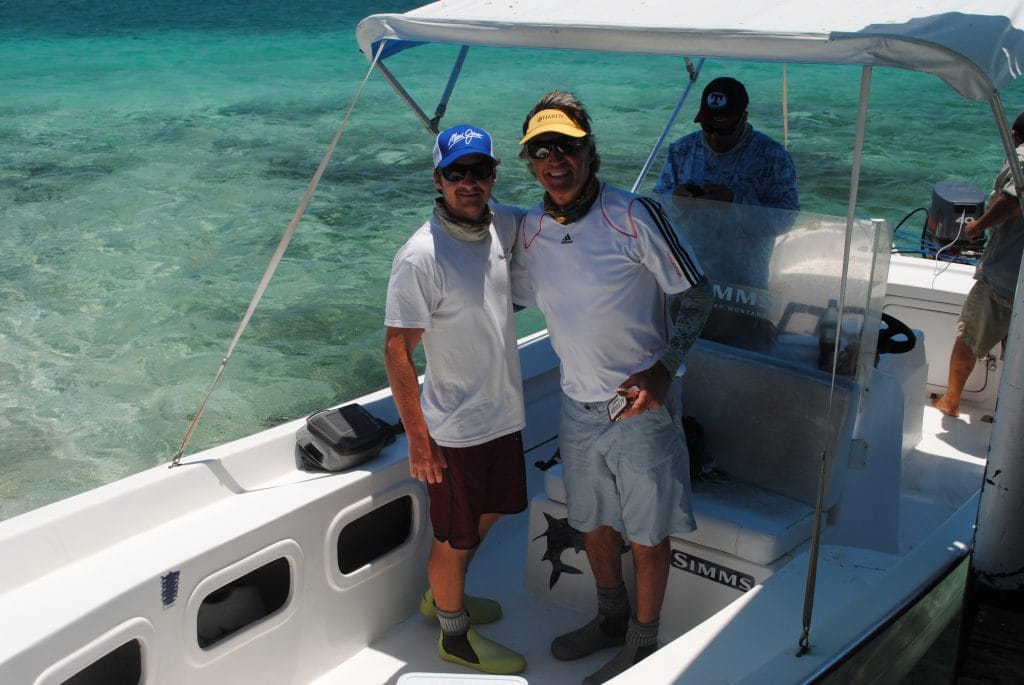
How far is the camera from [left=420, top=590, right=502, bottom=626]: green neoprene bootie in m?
3.14

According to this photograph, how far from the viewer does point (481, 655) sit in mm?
2914

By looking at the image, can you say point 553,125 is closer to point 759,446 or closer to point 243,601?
point 759,446

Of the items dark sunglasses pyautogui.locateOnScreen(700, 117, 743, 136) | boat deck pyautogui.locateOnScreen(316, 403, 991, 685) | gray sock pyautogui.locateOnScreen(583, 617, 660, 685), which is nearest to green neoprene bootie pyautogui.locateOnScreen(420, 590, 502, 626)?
boat deck pyautogui.locateOnScreen(316, 403, 991, 685)

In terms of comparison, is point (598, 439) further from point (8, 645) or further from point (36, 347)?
point (36, 347)

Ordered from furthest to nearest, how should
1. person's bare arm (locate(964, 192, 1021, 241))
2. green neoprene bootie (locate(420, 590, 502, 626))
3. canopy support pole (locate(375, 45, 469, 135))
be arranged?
person's bare arm (locate(964, 192, 1021, 241)) < canopy support pole (locate(375, 45, 469, 135)) < green neoprene bootie (locate(420, 590, 502, 626))

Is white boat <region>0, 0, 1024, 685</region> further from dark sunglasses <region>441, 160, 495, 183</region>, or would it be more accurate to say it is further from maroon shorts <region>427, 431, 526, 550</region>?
dark sunglasses <region>441, 160, 495, 183</region>

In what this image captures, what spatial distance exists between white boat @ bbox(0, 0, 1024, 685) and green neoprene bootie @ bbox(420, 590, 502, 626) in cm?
5

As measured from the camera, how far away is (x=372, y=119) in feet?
65.4

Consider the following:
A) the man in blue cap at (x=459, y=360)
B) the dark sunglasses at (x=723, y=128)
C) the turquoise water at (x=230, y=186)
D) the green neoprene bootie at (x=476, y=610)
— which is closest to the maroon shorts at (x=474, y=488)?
the man in blue cap at (x=459, y=360)

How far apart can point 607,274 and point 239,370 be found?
27.1 ft

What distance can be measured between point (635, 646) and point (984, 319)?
2311 millimetres

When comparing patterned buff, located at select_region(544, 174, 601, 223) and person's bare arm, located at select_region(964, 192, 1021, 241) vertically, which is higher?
patterned buff, located at select_region(544, 174, 601, 223)

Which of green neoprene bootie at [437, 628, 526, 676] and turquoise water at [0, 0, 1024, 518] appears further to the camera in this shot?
turquoise water at [0, 0, 1024, 518]

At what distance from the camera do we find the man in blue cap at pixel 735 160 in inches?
126
